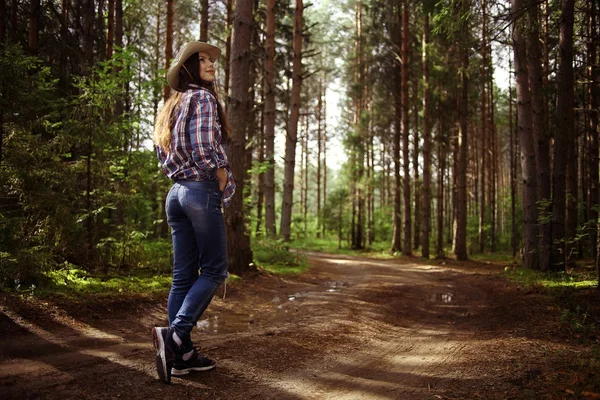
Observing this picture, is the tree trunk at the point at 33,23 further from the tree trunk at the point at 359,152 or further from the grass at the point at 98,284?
the tree trunk at the point at 359,152

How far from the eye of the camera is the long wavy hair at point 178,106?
3.36m

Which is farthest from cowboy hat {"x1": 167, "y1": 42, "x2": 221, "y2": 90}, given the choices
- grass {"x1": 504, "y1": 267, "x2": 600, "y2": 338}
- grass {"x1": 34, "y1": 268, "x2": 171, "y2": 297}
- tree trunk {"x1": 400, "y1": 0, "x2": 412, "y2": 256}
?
tree trunk {"x1": 400, "y1": 0, "x2": 412, "y2": 256}

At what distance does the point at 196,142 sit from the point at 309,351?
7.70ft

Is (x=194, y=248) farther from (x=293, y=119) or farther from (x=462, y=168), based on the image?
(x=462, y=168)

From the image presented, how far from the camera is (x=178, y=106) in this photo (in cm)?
333

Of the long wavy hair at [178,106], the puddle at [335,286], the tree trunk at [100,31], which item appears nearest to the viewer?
the long wavy hair at [178,106]

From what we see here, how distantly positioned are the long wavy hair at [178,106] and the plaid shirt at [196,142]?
0.07 metres

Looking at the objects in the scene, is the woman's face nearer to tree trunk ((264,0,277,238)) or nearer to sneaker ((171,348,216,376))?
sneaker ((171,348,216,376))

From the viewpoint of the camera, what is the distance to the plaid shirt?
3.15m

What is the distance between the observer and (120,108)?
12.2 meters

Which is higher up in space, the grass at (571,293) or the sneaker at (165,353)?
the sneaker at (165,353)

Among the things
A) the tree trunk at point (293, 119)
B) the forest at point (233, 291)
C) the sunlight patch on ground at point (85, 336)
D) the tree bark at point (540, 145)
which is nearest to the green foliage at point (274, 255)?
the forest at point (233, 291)

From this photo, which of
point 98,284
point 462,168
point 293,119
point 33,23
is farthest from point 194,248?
point 462,168

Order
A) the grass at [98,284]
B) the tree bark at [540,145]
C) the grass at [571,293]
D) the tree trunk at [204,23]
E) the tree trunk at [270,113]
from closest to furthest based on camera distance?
the grass at [571,293] → the grass at [98,284] → the tree bark at [540,145] → the tree trunk at [204,23] → the tree trunk at [270,113]
